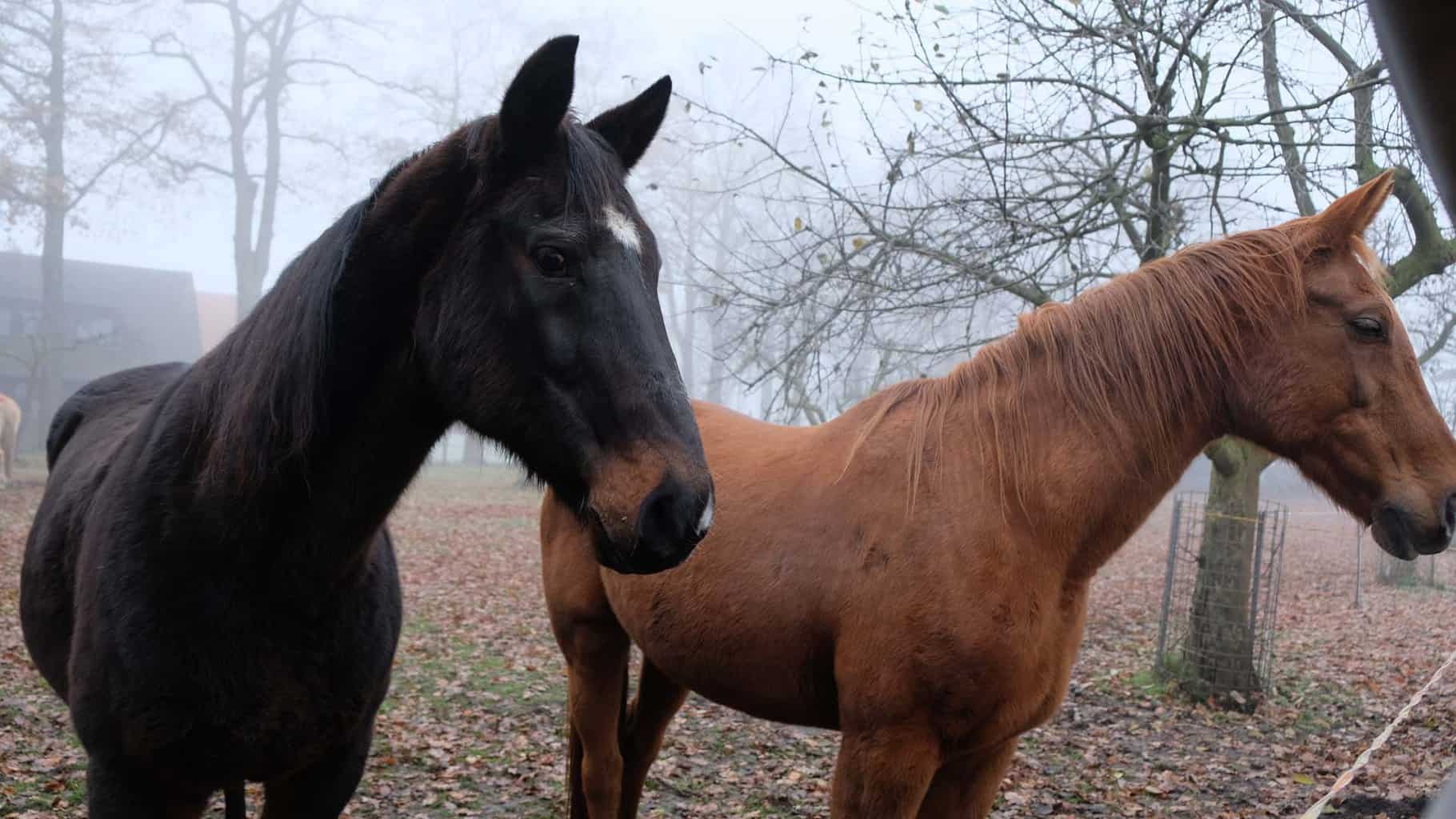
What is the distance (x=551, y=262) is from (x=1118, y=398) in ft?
6.09

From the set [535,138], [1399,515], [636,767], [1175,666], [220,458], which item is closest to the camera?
[535,138]

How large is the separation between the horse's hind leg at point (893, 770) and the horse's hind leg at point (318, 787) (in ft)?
4.40

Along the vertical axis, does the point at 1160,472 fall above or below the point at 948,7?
below

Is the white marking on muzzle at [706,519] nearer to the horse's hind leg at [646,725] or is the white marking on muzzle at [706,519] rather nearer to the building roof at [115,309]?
the horse's hind leg at [646,725]

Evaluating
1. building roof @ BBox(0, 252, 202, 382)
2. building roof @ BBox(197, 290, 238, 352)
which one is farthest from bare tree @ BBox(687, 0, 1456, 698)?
building roof @ BBox(197, 290, 238, 352)

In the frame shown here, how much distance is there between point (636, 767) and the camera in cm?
421

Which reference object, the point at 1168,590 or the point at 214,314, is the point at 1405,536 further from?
the point at 214,314

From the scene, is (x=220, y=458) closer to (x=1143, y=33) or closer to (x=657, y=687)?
(x=657, y=687)

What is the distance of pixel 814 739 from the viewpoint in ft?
19.9

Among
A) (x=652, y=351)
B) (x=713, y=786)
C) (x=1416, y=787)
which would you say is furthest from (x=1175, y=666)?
(x=652, y=351)

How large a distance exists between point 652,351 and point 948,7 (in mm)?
5303

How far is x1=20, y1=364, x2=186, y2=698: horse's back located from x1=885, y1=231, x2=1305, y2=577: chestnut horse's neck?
234 cm

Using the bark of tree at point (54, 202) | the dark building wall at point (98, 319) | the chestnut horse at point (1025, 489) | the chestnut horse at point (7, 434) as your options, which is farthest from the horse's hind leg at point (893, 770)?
the dark building wall at point (98, 319)

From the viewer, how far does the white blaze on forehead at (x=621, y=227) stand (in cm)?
184
